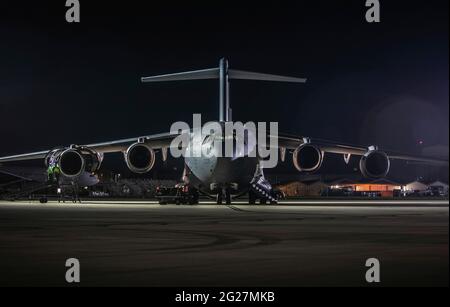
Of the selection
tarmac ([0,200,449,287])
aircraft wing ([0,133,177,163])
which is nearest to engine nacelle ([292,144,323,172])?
aircraft wing ([0,133,177,163])

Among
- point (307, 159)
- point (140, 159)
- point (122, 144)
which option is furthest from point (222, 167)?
point (122, 144)

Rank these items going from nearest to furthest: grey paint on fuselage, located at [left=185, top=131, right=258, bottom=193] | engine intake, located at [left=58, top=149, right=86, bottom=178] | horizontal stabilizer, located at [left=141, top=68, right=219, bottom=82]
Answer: grey paint on fuselage, located at [left=185, top=131, right=258, bottom=193] < horizontal stabilizer, located at [left=141, top=68, right=219, bottom=82] < engine intake, located at [left=58, top=149, right=86, bottom=178]

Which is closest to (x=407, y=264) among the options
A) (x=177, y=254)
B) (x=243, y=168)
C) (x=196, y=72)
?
(x=177, y=254)

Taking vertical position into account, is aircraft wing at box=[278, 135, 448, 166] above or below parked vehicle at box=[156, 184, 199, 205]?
above

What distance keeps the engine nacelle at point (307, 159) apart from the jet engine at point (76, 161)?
11.9 meters

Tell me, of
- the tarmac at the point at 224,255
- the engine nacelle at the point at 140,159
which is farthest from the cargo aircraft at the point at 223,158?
the tarmac at the point at 224,255

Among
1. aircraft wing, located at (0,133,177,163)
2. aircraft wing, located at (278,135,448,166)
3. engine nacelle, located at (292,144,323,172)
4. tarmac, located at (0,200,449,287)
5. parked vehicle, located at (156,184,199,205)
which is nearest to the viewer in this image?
tarmac, located at (0,200,449,287)

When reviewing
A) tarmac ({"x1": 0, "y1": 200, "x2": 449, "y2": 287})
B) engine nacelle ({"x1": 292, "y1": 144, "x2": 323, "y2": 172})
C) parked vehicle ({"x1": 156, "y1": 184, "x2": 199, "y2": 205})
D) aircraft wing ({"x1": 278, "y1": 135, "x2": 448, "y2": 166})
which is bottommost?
tarmac ({"x1": 0, "y1": 200, "x2": 449, "y2": 287})

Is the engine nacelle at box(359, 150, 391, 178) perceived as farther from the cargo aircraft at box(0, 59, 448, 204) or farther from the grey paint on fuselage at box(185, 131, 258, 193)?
the grey paint on fuselage at box(185, 131, 258, 193)

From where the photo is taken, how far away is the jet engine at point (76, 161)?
149 feet

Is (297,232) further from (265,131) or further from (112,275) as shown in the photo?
(265,131)

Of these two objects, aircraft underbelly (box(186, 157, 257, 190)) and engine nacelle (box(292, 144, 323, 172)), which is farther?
engine nacelle (box(292, 144, 323, 172))

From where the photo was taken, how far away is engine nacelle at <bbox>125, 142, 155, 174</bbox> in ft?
148
